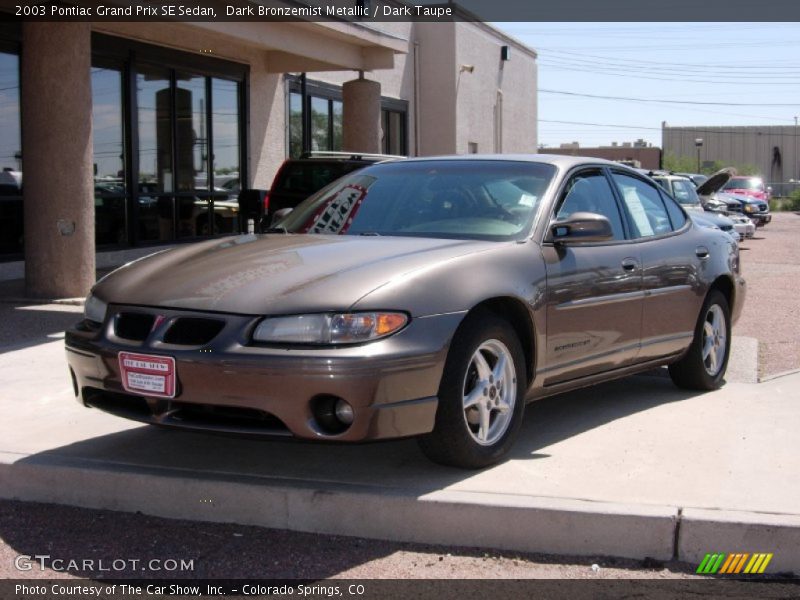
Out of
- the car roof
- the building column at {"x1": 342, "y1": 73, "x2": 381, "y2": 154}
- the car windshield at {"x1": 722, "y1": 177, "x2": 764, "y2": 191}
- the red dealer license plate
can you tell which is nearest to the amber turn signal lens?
the red dealer license plate

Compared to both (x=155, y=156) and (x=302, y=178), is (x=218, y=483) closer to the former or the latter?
(x=302, y=178)

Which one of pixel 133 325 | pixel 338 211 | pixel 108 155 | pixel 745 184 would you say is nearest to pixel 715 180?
pixel 108 155

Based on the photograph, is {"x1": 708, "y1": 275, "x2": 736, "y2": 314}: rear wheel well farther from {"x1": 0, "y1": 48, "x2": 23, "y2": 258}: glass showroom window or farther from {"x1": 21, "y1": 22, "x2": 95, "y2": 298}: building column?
{"x1": 0, "y1": 48, "x2": 23, "y2": 258}: glass showroom window

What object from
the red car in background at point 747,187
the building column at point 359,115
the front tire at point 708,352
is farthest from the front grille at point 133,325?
the red car in background at point 747,187

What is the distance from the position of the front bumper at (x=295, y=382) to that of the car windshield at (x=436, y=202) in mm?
1066

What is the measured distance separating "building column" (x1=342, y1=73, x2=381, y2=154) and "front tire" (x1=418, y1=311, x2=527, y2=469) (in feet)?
45.2

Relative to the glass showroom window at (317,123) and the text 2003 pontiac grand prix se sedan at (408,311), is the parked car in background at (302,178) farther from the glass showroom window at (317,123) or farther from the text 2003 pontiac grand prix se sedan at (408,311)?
the glass showroom window at (317,123)

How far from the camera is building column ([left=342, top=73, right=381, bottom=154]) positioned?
730 inches

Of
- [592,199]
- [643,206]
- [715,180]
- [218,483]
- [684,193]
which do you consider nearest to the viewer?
[218,483]

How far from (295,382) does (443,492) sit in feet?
2.64

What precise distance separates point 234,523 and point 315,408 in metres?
0.69

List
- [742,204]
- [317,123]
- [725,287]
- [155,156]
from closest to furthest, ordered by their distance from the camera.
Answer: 1. [725,287]
2. [155,156]
3. [317,123]
4. [742,204]

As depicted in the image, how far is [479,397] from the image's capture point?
16.2ft

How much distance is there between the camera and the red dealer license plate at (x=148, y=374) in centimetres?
454
